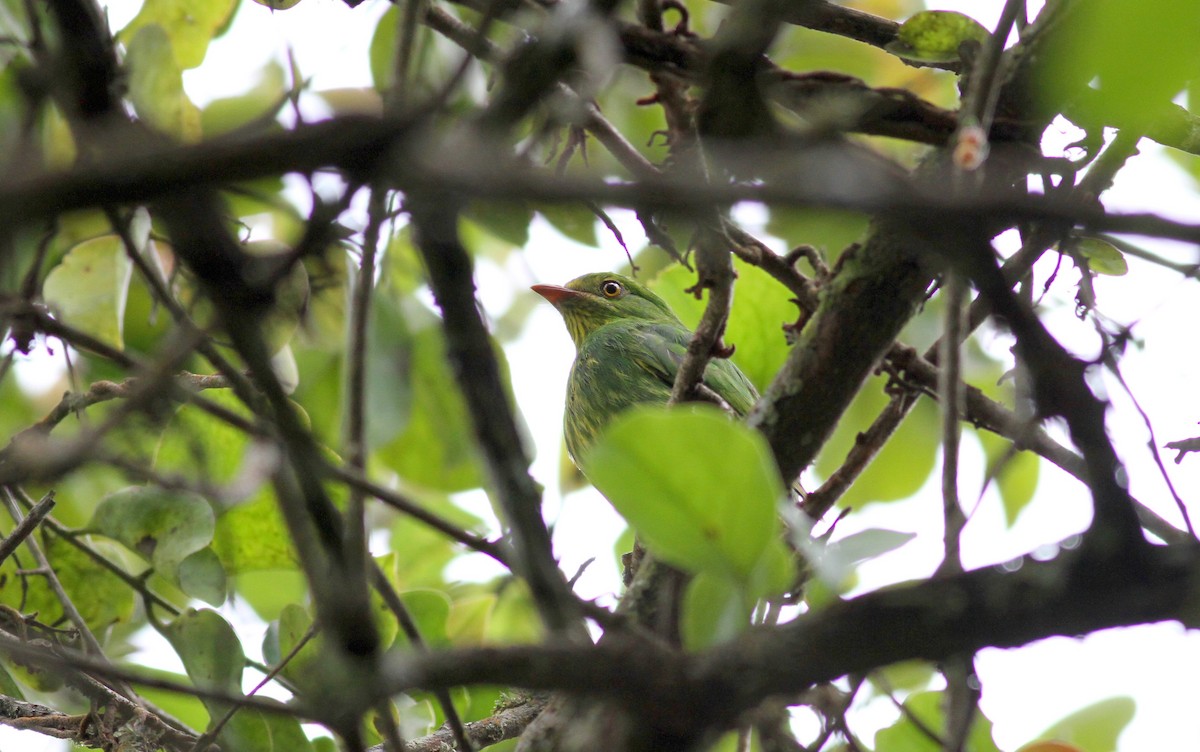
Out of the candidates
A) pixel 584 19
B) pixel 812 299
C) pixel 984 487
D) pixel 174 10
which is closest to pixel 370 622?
pixel 584 19

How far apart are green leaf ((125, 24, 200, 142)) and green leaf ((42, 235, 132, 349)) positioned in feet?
1.32

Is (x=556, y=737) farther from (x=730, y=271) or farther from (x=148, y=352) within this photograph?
(x=148, y=352)

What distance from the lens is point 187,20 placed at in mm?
3449

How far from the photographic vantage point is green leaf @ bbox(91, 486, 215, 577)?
3086mm

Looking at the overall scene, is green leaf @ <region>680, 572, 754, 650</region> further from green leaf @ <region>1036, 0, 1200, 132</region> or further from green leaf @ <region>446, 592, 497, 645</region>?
green leaf @ <region>446, 592, 497, 645</region>

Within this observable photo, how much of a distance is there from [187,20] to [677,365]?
2.76m

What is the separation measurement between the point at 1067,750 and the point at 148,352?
309 centimetres

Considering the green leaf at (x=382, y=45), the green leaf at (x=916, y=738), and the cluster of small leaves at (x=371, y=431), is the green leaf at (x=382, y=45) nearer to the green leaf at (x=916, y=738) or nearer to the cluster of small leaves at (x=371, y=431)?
the cluster of small leaves at (x=371, y=431)

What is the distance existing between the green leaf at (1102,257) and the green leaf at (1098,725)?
4.10 feet

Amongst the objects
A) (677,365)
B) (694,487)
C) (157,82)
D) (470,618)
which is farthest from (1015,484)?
(157,82)

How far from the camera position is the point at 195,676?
2.97 m

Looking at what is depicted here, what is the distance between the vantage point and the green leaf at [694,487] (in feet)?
4.91

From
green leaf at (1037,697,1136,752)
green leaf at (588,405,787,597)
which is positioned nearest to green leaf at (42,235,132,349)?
green leaf at (588,405,787,597)

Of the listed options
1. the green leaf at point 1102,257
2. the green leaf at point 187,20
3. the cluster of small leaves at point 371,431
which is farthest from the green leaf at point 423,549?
the green leaf at point 1102,257
